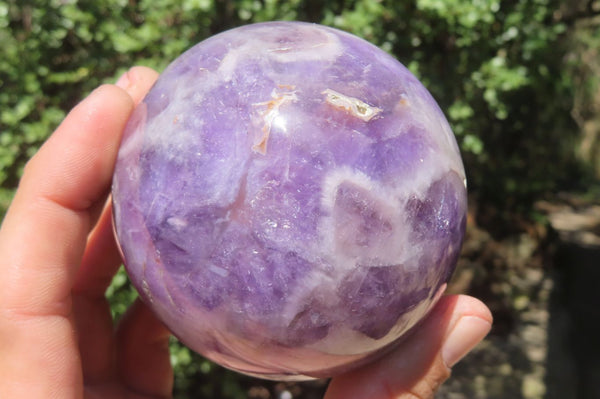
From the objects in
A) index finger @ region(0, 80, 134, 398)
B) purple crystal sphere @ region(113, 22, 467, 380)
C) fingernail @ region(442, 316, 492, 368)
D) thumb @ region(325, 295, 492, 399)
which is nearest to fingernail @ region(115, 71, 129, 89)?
index finger @ region(0, 80, 134, 398)

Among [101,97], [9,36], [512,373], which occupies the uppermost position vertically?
[101,97]

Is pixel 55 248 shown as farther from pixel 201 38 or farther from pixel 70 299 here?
pixel 201 38

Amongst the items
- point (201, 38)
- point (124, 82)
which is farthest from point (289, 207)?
point (201, 38)

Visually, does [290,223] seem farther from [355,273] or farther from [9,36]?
[9,36]

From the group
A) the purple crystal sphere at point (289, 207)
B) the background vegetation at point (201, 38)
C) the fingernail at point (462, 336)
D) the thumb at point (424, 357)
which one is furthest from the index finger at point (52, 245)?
the background vegetation at point (201, 38)

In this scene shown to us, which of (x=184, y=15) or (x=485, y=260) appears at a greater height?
(x=184, y=15)

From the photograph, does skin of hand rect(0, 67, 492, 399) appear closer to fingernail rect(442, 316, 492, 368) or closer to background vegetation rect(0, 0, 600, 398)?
fingernail rect(442, 316, 492, 368)

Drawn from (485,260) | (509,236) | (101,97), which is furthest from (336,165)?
(509,236)
